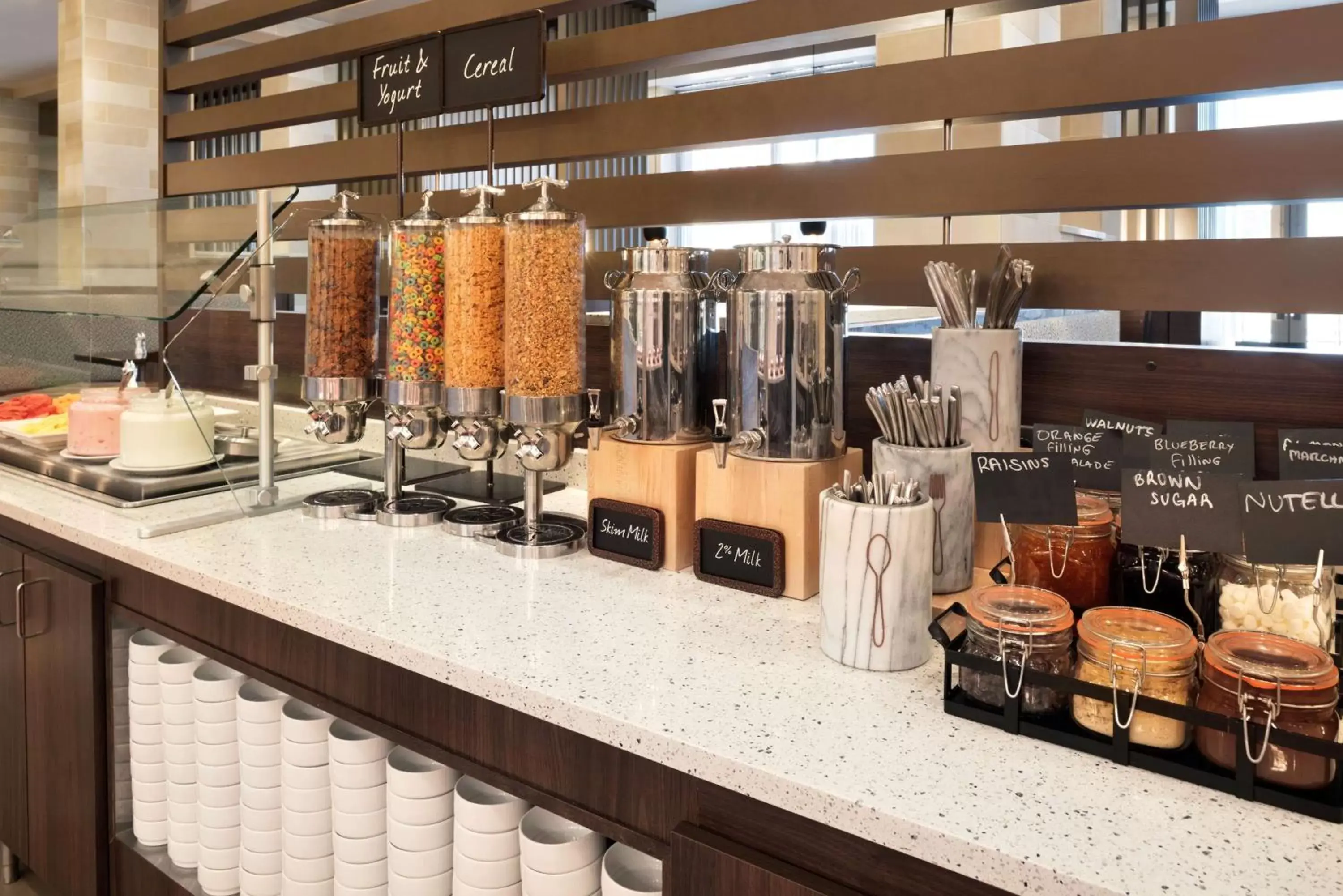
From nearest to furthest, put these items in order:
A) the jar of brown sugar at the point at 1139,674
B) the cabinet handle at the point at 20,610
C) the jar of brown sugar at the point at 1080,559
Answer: the jar of brown sugar at the point at 1139,674 → the jar of brown sugar at the point at 1080,559 → the cabinet handle at the point at 20,610

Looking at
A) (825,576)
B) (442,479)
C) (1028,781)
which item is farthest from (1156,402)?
(442,479)

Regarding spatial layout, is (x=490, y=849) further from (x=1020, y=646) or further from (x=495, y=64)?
(x=495, y=64)

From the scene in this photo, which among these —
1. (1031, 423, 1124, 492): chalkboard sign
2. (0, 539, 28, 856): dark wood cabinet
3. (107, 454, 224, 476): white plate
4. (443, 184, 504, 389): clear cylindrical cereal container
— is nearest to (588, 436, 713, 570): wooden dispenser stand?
(443, 184, 504, 389): clear cylindrical cereal container

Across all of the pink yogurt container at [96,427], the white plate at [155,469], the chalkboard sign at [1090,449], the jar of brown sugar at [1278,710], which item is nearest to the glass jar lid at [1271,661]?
the jar of brown sugar at [1278,710]

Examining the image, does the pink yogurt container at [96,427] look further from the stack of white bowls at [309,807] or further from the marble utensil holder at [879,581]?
the marble utensil holder at [879,581]

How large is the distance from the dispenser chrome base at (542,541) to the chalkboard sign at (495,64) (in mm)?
709

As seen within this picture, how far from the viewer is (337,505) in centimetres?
176

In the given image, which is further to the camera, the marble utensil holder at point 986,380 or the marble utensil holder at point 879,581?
the marble utensil holder at point 986,380

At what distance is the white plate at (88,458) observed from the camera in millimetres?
1924

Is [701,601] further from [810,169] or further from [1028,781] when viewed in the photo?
[810,169]

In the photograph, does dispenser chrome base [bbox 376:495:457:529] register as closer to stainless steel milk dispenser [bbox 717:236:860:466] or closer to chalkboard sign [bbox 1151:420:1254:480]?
stainless steel milk dispenser [bbox 717:236:860:466]

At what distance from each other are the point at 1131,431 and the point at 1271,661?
414 millimetres

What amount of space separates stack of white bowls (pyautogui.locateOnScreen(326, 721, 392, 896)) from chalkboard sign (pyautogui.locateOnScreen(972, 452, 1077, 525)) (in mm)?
834

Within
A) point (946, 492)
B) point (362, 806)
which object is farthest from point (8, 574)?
point (946, 492)
